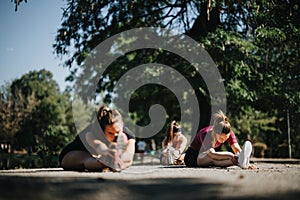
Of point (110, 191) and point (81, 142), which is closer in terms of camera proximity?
point (110, 191)

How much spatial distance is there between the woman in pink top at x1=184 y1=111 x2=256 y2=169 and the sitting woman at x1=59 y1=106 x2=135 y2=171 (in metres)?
2.39

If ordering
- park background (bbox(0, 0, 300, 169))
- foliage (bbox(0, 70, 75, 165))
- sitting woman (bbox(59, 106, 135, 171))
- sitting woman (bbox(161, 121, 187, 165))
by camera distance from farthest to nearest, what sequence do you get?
foliage (bbox(0, 70, 75, 165)) → park background (bbox(0, 0, 300, 169)) → sitting woman (bbox(161, 121, 187, 165)) → sitting woman (bbox(59, 106, 135, 171))

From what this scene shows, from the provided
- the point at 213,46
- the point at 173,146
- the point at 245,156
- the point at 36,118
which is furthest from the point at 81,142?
the point at 36,118

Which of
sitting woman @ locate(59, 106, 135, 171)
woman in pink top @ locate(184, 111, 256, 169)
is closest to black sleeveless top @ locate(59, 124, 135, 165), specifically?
sitting woman @ locate(59, 106, 135, 171)

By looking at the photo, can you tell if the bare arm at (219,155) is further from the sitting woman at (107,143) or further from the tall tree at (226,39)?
the tall tree at (226,39)

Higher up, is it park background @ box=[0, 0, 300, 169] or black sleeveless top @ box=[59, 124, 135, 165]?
park background @ box=[0, 0, 300, 169]

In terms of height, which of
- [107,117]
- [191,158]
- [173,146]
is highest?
[107,117]

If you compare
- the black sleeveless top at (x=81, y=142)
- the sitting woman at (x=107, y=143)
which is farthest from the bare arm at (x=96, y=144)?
the black sleeveless top at (x=81, y=142)

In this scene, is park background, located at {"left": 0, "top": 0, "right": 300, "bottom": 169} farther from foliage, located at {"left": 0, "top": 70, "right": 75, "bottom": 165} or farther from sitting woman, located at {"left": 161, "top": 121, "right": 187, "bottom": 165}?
sitting woman, located at {"left": 161, "top": 121, "right": 187, "bottom": 165}

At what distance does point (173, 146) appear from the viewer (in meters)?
12.8

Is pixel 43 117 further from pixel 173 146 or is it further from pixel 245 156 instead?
pixel 245 156

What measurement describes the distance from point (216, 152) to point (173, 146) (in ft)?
12.3

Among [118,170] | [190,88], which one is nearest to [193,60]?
[190,88]

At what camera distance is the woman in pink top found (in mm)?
8703
